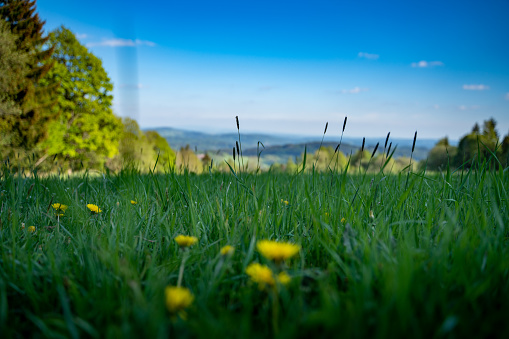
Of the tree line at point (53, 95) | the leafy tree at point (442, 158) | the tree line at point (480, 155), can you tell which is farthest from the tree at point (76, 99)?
the tree line at point (480, 155)

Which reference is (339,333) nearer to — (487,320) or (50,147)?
(487,320)

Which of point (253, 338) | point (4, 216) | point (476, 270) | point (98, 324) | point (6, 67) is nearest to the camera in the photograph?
point (253, 338)

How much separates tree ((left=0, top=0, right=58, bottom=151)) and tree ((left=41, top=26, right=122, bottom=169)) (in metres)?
0.92

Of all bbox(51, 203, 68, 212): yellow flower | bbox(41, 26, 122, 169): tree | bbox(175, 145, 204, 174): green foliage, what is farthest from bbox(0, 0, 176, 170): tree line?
bbox(51, 203, 68, 212): yellow flower

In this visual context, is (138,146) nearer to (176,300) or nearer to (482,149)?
(482,149)

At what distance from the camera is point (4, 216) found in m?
1.71

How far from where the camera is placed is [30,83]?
2294cm

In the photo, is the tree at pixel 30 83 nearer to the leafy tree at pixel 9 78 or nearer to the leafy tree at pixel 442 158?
the leafy tree at pixel 9 78

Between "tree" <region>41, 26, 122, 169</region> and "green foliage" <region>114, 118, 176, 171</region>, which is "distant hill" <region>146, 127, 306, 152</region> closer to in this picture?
"green foliage" <region>114, 118, 176, 171</region>

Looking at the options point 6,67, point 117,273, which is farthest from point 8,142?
point 117,273

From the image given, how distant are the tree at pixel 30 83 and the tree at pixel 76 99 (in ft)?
3.01

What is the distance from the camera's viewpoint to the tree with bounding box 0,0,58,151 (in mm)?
22750

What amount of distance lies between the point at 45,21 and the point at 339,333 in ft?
110

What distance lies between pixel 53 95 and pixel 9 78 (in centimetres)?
380
